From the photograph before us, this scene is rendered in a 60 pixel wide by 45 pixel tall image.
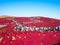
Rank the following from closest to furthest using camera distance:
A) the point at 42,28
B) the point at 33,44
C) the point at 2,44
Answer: the point at 33,44, the point at 2,44, the point at 42,28

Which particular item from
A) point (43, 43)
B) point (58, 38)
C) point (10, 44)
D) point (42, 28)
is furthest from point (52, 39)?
point (42, 28)

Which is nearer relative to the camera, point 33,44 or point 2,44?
point 33,44

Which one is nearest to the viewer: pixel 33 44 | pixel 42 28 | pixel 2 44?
pixel 33 44

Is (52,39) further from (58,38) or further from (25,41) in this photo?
(25,41)

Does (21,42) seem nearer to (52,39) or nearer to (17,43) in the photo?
(17,43)

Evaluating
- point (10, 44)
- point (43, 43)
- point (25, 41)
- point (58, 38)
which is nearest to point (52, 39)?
point (58, 38)

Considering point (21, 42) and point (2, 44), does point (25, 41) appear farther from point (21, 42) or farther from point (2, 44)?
point (2, 44)

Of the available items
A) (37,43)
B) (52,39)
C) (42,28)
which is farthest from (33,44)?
(42,28)

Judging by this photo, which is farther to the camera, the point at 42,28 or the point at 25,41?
the point at 42,28
